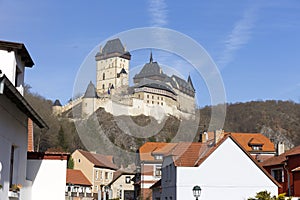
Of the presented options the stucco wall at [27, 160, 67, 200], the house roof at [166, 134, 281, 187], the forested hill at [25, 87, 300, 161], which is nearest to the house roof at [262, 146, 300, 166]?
the house roof at [166, 134, 281, 187]

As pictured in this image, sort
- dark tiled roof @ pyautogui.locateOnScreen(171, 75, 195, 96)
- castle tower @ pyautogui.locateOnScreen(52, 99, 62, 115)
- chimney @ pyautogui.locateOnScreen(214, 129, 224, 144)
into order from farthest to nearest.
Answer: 1. castle tower @ pyautogui.locateOnScreen(52, 99, 62, 115)
2. chimney @ pyautogui.locateOnScreen(214, 129, 224, 144)
3. dark tiled roof @ pyautogui.locateOnScreen(171, 75, 195, 96)

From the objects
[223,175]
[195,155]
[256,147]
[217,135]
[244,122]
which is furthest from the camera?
[244,122]

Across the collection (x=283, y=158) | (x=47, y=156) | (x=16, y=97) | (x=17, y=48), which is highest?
(x=17, y=48)

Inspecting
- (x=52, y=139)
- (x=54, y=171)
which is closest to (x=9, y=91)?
(x=54, y=171)

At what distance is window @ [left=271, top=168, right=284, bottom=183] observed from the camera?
1349 inches

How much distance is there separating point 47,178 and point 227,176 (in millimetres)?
18285

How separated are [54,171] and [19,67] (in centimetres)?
373

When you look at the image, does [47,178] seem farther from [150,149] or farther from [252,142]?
[252,142]

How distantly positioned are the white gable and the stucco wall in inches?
646

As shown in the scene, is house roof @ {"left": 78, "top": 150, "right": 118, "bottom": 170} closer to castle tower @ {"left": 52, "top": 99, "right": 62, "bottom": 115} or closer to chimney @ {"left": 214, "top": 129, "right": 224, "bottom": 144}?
castle tower @ {"left": 52, "top": 99, "right": 62, "bottom": 115}

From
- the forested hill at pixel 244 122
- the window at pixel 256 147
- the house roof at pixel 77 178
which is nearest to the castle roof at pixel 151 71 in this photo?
the house roof at pixel 77 178

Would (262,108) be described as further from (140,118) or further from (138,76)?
(138,76)

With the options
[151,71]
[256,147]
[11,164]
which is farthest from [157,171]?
[11,164]

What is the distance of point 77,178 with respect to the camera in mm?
66688
